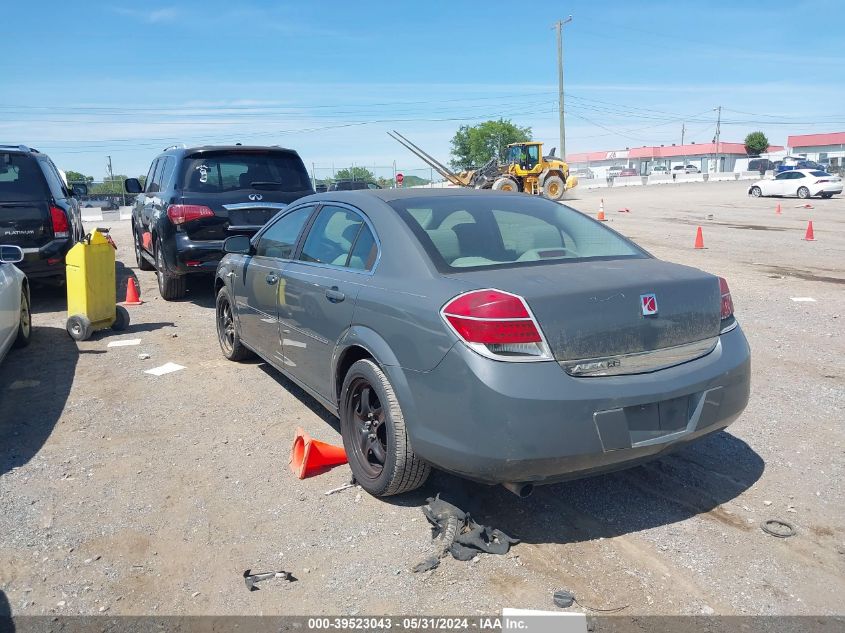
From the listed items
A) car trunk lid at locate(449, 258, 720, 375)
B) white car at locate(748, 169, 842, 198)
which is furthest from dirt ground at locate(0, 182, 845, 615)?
white car at locate(748, 169, 842, 198)

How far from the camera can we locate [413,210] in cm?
415

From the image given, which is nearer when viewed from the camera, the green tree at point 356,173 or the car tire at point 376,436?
the car tire at point 376,436

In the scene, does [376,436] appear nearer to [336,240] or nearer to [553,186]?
[336,240]

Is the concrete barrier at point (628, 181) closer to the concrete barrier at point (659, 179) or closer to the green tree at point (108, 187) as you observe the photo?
the concrete barrier at point (659, 179)

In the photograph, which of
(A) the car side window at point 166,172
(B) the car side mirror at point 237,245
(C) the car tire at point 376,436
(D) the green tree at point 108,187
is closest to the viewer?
(C) the car tire at point 376,436

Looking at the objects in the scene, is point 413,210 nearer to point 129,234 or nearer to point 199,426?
point 199,426

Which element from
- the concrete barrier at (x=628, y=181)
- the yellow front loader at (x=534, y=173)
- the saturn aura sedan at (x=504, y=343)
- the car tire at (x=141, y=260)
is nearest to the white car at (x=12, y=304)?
the saturn aura sedan at (x=504, y=343)

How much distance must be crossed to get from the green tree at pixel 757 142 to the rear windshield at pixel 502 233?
382 feet

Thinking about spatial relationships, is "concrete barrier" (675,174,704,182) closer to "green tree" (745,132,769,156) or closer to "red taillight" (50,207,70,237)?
"green tree" (745,132,769,156)

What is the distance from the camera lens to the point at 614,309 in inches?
130

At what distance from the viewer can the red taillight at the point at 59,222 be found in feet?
30.3

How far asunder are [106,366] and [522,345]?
5.01 metres

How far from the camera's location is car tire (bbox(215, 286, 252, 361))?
6453 millimetres

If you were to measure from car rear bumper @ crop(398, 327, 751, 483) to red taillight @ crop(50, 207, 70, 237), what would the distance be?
7585 millimetres
